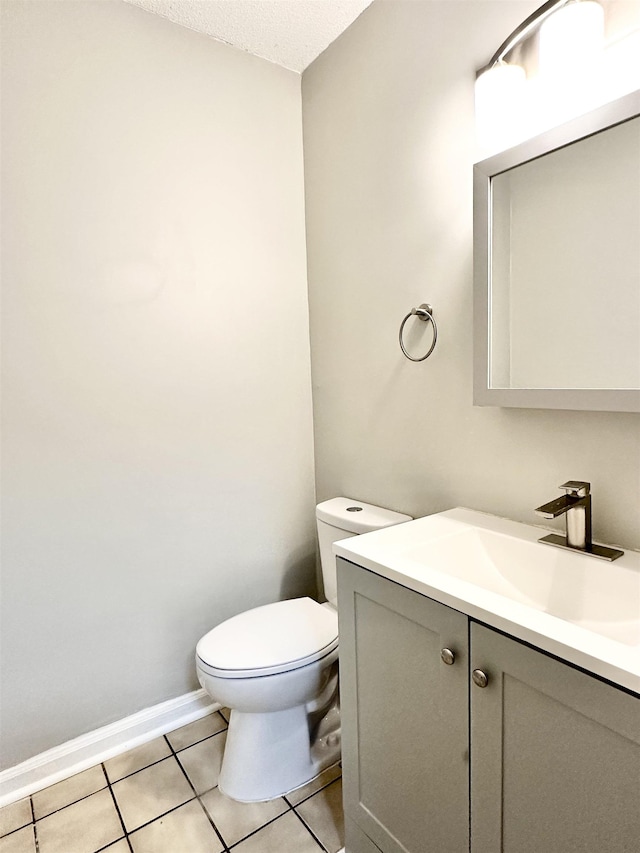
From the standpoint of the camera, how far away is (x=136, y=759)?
1661 mm

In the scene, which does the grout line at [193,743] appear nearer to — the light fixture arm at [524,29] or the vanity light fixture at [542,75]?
the vanity light fixture at [542,75]

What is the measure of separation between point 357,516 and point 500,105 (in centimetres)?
122

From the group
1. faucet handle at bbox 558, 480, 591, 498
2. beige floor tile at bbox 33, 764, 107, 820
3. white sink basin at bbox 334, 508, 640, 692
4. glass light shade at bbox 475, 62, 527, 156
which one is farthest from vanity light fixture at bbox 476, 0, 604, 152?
beige floor tile at bbox 33, 764, 107, 820

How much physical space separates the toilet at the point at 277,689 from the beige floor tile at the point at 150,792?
14cm

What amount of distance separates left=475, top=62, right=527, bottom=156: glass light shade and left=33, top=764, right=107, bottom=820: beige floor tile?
7.20ft

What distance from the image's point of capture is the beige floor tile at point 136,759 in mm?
1607

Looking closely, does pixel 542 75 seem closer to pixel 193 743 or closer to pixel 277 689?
pixel 277 689

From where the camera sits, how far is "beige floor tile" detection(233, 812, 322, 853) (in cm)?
132

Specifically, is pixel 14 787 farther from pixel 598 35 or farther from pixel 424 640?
pixel 598 35

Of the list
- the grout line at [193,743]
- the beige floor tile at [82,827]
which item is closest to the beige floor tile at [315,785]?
the grout line at [193,743]

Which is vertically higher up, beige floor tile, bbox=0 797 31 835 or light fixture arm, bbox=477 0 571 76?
light fixture arm, bbox=477 0 571 76

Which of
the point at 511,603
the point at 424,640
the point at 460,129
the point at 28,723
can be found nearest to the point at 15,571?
the point at 28,723

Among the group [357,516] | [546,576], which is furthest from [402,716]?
[357,516]

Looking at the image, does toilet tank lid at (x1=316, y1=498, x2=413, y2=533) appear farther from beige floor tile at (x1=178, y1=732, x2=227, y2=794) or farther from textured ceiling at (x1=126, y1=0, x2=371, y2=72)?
textured ceiling at (x1=126, y1=0, x2=371, y2=72)
